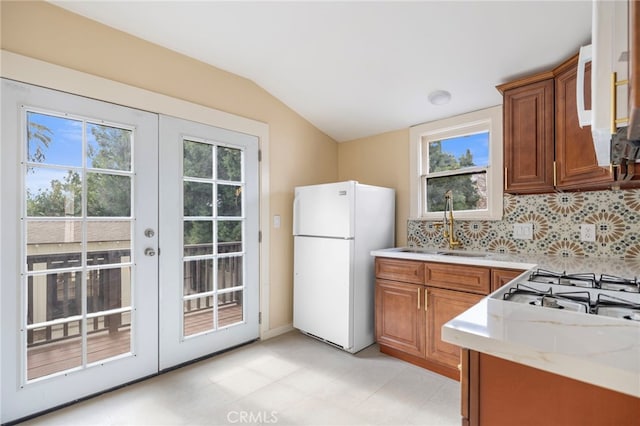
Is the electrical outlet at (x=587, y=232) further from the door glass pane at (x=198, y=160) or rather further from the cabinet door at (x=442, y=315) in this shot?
the door glass pane at (x=198, y=160)

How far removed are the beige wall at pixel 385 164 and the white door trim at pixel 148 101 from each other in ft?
3.65

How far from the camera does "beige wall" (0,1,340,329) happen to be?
1.89 meters

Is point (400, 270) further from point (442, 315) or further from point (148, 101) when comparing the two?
point (148, 101)

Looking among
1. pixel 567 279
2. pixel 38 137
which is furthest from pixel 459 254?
pixel 38 137

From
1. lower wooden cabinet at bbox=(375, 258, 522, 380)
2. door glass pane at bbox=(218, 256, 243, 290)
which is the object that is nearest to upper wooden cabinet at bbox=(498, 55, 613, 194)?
lower wooden cabinet at bbox=(375, 258, 522, 380)

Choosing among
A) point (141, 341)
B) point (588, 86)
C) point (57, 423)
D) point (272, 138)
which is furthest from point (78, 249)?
point (588, 86)

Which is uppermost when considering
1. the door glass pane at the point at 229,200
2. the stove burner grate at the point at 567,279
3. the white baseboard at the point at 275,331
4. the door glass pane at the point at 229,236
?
the door glass pane at the point at 229,200

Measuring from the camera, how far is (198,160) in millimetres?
2598

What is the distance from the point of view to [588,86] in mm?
1678

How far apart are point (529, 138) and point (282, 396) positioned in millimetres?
2437

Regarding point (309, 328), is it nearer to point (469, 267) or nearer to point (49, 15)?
point (469, 267)

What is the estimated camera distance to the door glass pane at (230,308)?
8.92 ft

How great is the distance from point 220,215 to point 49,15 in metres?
1.68

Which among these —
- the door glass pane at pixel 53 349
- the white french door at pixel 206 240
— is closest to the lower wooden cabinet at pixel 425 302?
the white french door at pixel 206 240
